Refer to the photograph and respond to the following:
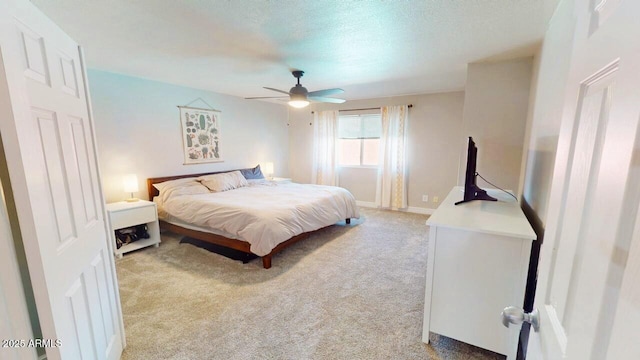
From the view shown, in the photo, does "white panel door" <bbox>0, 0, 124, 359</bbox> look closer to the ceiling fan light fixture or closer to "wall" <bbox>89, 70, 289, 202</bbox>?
the ceiling fan light fixture

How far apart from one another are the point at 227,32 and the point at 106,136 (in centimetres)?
235

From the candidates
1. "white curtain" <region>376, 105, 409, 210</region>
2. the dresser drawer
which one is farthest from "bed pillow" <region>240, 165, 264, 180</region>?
"white curtain" <region>376, 105, 409, 210</region>

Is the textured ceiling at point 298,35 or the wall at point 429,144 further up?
the textured ceiling at point 298,35

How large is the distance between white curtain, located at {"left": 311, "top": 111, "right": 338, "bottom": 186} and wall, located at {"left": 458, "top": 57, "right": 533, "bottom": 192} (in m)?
2.95

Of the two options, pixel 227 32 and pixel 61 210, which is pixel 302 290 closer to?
pixel 61 210

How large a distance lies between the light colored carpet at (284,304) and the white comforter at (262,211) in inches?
13.6

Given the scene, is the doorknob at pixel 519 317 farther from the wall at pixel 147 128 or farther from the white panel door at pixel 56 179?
the wall at pixel 147 128

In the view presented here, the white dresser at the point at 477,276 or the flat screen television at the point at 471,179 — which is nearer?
the white dresser at the point at 477,276

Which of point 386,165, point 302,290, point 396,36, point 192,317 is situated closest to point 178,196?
point 192,317

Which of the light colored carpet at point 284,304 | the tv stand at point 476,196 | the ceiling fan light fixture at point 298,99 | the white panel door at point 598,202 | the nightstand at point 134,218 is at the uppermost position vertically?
the ceiling fan light fixture at point 298,99

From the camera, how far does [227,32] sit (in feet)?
6.94

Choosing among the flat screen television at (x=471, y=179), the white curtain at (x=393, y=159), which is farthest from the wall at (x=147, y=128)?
the flat screen television at (x=471, y=179)

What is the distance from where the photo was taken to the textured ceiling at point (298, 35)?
173cm

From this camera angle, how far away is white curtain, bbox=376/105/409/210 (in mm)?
4887
